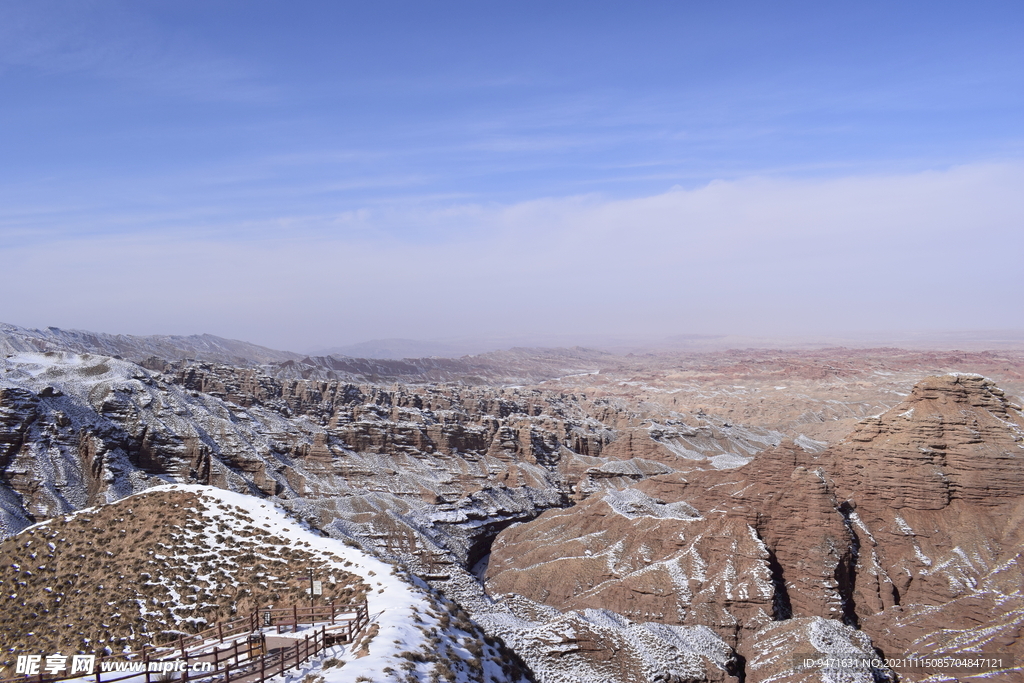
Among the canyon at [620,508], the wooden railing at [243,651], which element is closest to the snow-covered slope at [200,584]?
the wooden railing at [243,651]

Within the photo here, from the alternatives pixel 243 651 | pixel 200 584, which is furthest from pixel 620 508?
pixel 243 651

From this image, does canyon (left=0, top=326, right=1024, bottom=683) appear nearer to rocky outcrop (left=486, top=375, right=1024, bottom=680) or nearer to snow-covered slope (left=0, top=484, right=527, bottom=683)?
rocky outcrop (left=486, top=375, right=1024, bottom=680)

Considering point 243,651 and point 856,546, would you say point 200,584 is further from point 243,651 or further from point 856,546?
point 856,546

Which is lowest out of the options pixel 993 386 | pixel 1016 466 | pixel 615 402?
pixel 615 402

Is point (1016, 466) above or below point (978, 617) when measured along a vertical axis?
above

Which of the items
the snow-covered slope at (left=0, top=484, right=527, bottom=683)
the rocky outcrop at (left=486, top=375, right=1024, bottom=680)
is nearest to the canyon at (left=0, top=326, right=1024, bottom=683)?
the rocky outcrop at (left=486, top=375, right=1024, bottom=680)

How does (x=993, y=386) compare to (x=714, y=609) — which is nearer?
(x=714, y=609)

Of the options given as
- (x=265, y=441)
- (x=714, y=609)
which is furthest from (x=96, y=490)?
(x=714, y=609)

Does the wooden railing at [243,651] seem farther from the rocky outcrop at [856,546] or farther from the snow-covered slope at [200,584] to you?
the rocky outcrop at [856,546]

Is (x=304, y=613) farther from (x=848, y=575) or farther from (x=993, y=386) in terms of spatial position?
(x=993, y=386)
